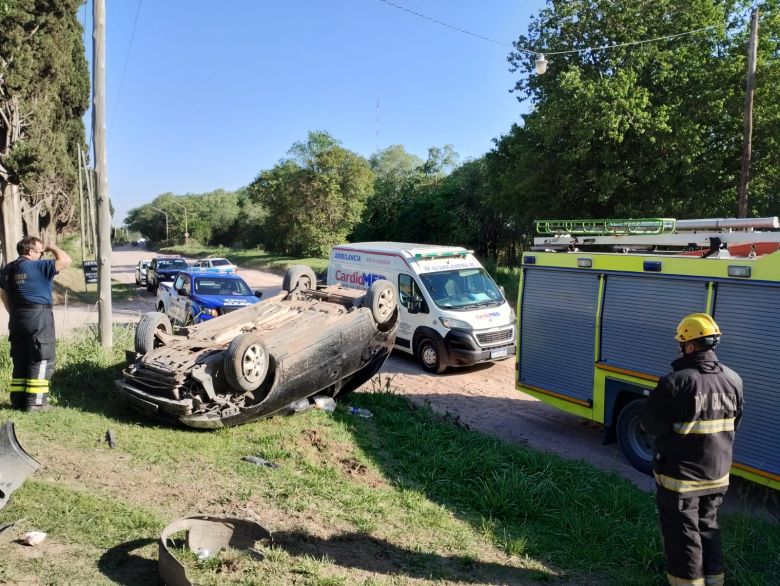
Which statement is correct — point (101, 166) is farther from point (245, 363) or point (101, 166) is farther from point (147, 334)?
point (245, 363)

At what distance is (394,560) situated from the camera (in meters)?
4.08

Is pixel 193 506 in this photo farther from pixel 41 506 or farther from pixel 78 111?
pixel 78 111

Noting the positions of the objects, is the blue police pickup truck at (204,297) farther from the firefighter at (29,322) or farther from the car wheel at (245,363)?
the car wheel at (245,363)

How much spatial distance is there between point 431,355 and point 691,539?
790 cm

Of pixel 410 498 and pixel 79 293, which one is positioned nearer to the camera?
pixel 410 498

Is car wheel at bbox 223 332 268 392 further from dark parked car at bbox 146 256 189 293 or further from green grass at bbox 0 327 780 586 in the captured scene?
dark parked car at bbox 146 256 189 293

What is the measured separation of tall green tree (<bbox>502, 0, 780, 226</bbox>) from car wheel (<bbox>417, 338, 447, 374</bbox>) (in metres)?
10.5

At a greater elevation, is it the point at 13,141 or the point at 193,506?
the point at 13,141

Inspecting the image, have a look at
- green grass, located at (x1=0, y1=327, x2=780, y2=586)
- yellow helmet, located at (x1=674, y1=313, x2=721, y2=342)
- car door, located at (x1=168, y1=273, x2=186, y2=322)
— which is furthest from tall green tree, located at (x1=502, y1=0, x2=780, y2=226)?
yellow helmet, located at (x1=674, y1=313, x2=721, y2=342)

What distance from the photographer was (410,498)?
5.14m

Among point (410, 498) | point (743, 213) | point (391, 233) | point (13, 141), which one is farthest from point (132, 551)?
point (391, 233)

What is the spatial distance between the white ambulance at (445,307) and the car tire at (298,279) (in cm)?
278

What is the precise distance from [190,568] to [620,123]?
1826cm

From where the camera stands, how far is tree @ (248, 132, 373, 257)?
42.2 meters
